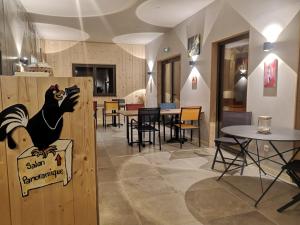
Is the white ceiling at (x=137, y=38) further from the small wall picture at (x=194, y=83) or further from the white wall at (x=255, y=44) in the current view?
the small wall picture at (x=194, y=83)

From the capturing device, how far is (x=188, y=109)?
15.5ft

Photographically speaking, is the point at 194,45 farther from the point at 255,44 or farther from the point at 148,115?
the point at 148,115

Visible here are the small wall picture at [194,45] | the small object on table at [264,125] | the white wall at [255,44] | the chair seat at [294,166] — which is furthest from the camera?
the small wall picture at [194,45]

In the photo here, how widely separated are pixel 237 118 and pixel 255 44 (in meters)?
1.17

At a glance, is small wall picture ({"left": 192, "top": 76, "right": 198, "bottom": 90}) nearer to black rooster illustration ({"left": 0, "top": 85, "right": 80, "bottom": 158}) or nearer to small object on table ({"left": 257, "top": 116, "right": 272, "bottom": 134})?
small object on table ({"left": 257, "top": 116, "right": 272, "bottom": 134})

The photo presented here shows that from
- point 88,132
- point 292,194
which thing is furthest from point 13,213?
point 292,194

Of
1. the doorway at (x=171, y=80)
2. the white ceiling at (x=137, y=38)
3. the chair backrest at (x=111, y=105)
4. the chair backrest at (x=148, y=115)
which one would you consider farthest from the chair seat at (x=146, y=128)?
the white ceiling at (x=137, y=38)

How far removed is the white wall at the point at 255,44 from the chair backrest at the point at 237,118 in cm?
13

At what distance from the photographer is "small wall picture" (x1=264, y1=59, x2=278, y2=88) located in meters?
3.25

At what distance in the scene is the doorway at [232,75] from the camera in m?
4.11

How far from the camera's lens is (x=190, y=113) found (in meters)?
A: 4.77

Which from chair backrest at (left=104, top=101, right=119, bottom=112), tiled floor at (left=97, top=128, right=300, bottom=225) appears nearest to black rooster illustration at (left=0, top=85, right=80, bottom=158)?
tiled floor at (left=97, top=128, right=300, bottom=225)

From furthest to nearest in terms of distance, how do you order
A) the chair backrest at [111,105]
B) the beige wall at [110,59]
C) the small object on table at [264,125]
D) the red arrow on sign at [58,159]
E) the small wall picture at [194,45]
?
1. the beige wall at [110,59]
2. the chair backrest at [111,105]
3. the small wall picture at [194,45]
4. the small object on table at [264,125]
5. the red arrow on sign at [58,159]

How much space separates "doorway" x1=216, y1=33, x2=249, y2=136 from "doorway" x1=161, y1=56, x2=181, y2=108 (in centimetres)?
190
